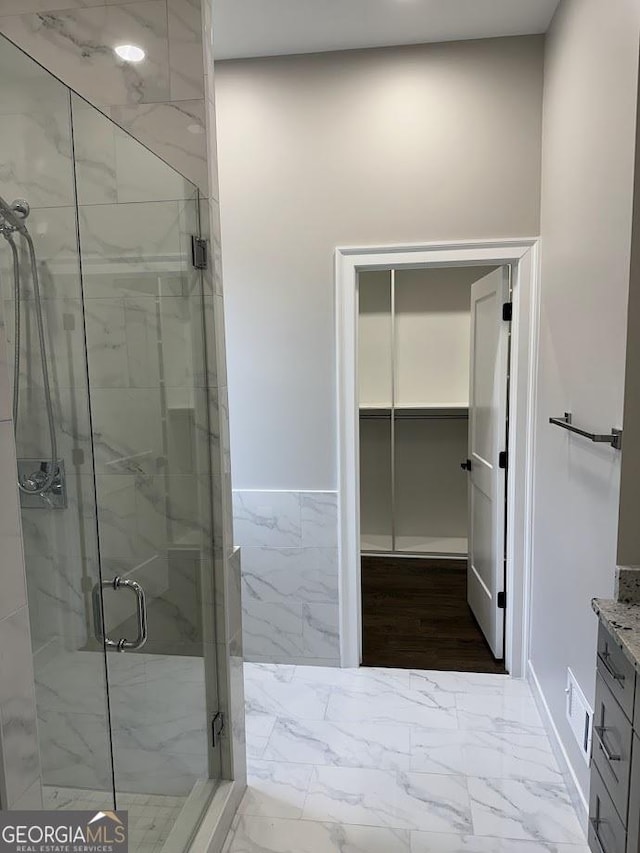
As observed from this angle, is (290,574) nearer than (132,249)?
No

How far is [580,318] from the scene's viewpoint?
2.00 meters

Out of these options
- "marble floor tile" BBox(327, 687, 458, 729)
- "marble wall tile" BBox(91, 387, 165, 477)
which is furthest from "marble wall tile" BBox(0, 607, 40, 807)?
"marble floor tile" BBox(327, 687, 458, 729)

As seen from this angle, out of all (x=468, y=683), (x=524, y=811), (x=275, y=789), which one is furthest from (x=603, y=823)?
(x=468, y=683)

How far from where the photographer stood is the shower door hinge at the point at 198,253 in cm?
185

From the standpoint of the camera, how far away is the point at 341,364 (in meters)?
2.81

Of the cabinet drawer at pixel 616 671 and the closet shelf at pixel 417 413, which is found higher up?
the closet shelf at pixel 417 413

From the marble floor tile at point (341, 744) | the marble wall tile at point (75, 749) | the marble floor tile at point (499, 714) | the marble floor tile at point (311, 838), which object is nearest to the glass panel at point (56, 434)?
the marble wall tile at point (75, 749)

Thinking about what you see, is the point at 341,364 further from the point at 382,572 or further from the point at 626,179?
the point at 382,572

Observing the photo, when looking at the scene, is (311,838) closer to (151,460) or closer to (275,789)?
(275,789)

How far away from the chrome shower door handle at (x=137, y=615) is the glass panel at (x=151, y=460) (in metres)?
0.01

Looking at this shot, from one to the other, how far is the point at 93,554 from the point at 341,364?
154 centimetres

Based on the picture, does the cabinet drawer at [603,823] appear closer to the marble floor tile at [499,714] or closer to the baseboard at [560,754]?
the baseboard at [560,754]

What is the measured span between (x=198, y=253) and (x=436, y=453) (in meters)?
3.21

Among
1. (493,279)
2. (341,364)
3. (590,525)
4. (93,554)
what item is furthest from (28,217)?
(493,279)
